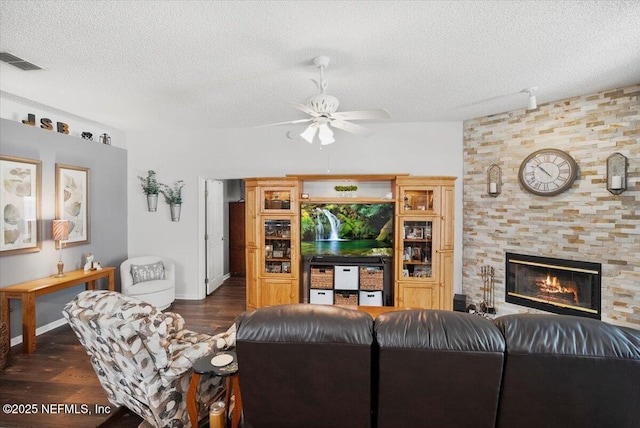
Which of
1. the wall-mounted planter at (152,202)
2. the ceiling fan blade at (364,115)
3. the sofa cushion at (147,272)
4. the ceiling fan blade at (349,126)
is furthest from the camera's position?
the wall-mounted planter at (152,202)

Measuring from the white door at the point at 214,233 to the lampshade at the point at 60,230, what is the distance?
6.28ft

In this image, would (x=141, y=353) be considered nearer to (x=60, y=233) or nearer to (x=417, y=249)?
(x=60, y=233)

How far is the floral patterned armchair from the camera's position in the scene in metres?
1.83

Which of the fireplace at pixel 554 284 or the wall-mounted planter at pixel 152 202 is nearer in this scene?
the fireplace at pixel 554 284

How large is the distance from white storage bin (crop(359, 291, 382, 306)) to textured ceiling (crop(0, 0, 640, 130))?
8.54 ft

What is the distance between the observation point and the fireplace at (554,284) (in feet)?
11.7

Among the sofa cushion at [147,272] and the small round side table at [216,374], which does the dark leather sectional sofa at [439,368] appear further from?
the sofa cushion at [147,272]

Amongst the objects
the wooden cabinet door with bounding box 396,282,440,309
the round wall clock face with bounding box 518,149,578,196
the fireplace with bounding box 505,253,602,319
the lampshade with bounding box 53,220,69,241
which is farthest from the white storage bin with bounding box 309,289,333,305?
the lampshade with bounding box 53,220,69,241

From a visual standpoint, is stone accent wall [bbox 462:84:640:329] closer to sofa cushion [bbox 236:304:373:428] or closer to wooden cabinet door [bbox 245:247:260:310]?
wooden cabinet door [bbox 245:247:260:310]

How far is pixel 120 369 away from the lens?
1.98 m

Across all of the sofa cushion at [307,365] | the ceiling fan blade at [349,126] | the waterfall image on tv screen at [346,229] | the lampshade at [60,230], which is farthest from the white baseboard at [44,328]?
the ceiling fan blade at [349,126]

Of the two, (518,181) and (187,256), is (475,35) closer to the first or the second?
(518,181)

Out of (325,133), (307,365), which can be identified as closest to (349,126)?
(325,133)

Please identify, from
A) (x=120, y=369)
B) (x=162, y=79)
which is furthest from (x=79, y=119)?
(x=120, y=369)
